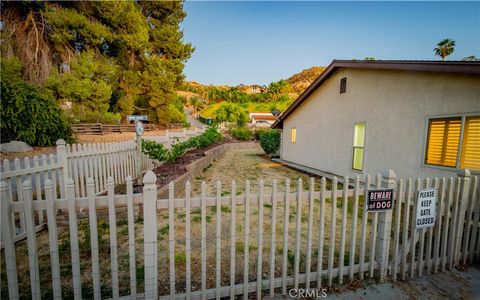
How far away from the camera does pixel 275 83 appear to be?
88.0 metres

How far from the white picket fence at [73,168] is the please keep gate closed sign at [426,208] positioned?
5686 mm

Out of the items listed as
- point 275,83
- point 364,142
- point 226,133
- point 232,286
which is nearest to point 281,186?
point 364,142

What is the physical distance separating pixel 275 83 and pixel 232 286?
91.1 meters

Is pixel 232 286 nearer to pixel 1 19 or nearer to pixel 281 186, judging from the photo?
pixel 281 186

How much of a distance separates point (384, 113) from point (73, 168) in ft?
28.7

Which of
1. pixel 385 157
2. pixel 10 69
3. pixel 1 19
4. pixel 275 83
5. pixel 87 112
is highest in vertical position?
pixel 275 83

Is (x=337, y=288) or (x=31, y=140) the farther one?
(x=31, y=140)

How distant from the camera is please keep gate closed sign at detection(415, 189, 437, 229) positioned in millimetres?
2951

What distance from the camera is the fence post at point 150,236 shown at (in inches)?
87.1

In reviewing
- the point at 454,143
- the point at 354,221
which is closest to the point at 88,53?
the point at 354,221

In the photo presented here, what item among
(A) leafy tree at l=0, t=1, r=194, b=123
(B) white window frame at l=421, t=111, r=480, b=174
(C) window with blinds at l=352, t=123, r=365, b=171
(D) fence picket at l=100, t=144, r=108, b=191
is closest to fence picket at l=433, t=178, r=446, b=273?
(B) white window frame at l=421, t=111, r=480, b=174

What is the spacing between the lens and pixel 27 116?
9734 mm

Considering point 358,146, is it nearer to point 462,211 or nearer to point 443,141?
point 443,141

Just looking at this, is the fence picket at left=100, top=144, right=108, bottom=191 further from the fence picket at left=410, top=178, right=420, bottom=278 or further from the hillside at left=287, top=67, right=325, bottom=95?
the hillside at left=287, top=67, right=325, bottom=95
